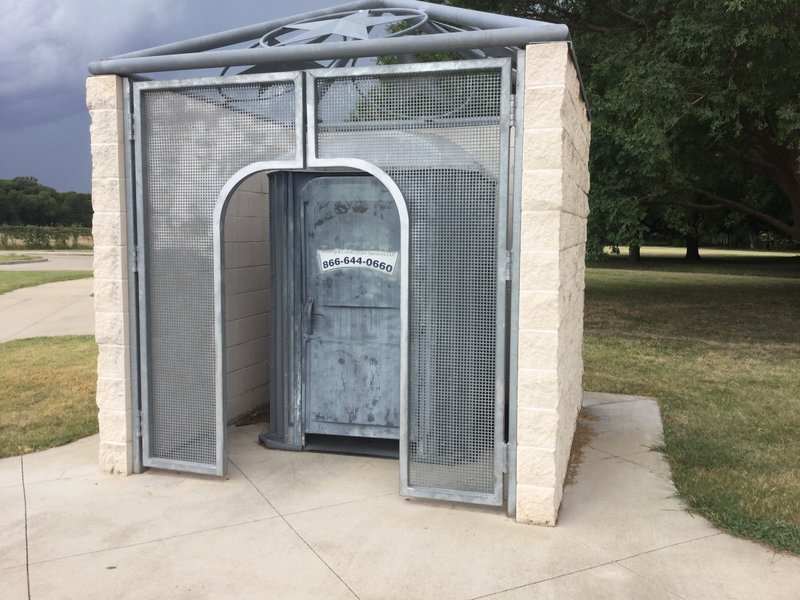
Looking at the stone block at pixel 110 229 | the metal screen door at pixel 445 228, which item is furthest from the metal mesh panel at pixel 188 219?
the metal screen door at pixel 445 228

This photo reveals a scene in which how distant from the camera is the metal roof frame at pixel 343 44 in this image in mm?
3951

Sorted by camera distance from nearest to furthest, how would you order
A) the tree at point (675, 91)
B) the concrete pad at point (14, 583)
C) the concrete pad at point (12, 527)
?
the concrete pad at point (14, 583) < the concrete pad at point (12, 527) < the tree at point (675, 91)

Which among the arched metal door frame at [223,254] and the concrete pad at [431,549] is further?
the arched metal door frame at [223,254]

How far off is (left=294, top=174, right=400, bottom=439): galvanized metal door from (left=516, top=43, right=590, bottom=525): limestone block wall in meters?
1.32

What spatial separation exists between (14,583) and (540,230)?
3.15 m

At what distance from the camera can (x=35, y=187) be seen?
8106cm

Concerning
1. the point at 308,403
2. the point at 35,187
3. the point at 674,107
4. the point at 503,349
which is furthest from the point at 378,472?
the point at 35,187

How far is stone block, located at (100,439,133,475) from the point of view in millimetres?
4793

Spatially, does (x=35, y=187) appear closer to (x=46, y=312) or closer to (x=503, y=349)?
(x=46, y=312)

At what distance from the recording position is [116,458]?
4824 mm

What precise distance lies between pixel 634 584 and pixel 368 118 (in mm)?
2881

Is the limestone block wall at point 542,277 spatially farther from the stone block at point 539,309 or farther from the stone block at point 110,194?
the stone block at point 110,194

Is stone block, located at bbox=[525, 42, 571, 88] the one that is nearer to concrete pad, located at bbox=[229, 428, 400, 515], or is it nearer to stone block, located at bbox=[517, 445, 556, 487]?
stone block, located at bbox=[517, 445, 556, 487]

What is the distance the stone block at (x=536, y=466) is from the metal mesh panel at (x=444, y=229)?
0.55 ft
